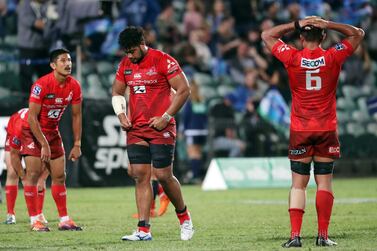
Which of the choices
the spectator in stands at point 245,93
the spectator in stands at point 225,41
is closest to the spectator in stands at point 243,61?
the spectator in stands at point 225,41

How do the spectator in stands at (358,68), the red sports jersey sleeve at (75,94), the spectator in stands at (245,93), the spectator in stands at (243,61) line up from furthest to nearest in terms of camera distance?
the spectator in stands at (358,68)
the spectator in stands at (243,61)
the spectator in stands at (245,93)
the red sports jersey sleeve at (75,94)

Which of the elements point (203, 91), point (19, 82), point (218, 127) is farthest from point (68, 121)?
point (203, 91)

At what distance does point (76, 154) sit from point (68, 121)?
26.9ft

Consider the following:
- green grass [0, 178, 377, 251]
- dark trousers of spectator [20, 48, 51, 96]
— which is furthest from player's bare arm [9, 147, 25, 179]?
dark trousers of spectator [20, 48, 51, 96]

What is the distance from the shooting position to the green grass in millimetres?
11180

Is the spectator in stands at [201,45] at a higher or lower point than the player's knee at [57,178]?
higher

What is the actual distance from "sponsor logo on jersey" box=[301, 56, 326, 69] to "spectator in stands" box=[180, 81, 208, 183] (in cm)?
1380

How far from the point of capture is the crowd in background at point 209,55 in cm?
2205

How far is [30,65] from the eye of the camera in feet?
72.3

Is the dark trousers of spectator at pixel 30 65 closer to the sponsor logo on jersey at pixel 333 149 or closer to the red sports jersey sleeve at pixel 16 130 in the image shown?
the red sports jersey sleeve at pixel 16 130

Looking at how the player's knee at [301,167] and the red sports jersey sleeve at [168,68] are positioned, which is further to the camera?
the red sports jersey sleeve at [168,68]

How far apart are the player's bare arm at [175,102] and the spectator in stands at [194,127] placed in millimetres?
12874

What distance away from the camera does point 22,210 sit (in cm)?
1677

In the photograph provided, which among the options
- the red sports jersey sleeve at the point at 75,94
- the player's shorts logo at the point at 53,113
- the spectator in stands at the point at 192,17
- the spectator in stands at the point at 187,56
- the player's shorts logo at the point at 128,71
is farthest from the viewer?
the spectator in stands at the point at 192,17
